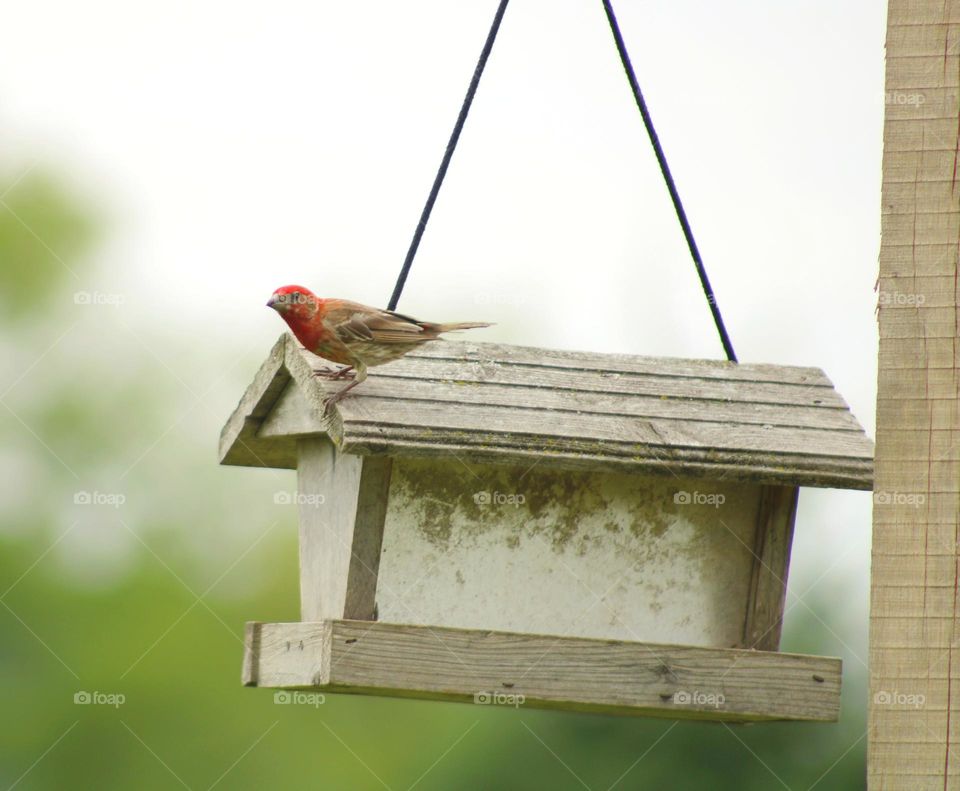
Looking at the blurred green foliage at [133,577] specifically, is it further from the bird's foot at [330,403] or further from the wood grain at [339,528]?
the bird's foot at [330,403]

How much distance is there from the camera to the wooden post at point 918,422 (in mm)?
2645

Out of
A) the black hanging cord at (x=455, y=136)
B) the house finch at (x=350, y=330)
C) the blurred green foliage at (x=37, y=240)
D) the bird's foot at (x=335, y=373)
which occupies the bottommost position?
the bird's foot at (x=335, y=373)

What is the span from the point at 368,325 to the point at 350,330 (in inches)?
2.7

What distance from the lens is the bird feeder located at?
446 centimetres

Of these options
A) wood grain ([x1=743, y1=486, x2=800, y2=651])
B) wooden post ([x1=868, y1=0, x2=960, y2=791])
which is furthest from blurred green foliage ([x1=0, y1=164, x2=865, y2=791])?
wooden post ([x1=868, y1=0, x2=960, y2=791])

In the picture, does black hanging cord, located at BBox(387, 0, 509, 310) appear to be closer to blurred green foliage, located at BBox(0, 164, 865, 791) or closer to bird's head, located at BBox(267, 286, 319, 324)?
bird's head, located at BBox(267, 286, 319, 324)

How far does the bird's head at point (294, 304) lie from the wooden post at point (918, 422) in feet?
8.05

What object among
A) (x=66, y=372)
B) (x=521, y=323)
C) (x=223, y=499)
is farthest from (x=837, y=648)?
(x=66, y=372)

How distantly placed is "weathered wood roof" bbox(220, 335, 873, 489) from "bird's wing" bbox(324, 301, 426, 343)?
0.14 m

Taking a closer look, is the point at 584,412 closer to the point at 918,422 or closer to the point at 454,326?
the point at 454,326

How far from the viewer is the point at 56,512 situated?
695 inches

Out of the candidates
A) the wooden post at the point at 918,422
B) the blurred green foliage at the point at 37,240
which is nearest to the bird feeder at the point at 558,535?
the wooden post at the point at 918,422

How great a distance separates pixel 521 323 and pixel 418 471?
471 inches

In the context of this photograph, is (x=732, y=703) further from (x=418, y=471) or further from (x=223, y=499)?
(x=223, y=499)
